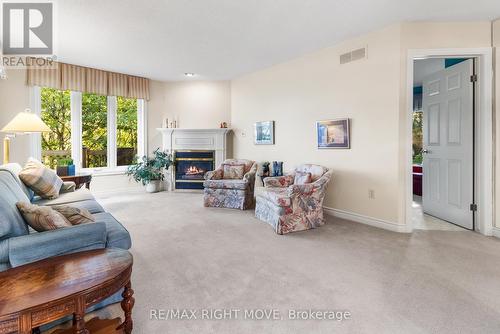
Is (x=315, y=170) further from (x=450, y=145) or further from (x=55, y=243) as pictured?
(x=55, y=243)

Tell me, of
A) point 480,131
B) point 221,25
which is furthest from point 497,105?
point 221,25

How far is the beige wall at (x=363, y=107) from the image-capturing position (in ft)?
10.9

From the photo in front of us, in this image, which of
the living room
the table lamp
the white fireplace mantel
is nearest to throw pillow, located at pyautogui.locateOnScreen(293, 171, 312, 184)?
the living room

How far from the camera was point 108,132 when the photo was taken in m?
5.96

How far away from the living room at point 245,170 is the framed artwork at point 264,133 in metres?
0.04

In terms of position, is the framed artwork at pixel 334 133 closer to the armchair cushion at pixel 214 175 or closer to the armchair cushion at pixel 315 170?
the armchair cushion at pixel 315 170

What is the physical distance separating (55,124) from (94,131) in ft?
2.29

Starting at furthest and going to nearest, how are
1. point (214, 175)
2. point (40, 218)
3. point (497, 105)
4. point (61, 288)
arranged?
1. point (214, 175)
2. point (497, 105)
3. point (40, 218)
4. point (61, 288)

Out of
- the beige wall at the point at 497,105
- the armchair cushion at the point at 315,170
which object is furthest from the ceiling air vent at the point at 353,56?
the armchair cushion at the point at 315,170

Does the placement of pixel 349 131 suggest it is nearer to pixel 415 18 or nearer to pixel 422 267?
pixel 415 18

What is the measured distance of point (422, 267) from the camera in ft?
7.82

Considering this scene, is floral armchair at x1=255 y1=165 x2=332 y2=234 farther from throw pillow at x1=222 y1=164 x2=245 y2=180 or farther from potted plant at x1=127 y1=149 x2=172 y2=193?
potted plant at x1=127 y1=149 x2=172 y2=193

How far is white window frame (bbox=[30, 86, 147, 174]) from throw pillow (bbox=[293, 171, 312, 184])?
4.02 meters

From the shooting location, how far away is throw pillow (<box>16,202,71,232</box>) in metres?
1.65
